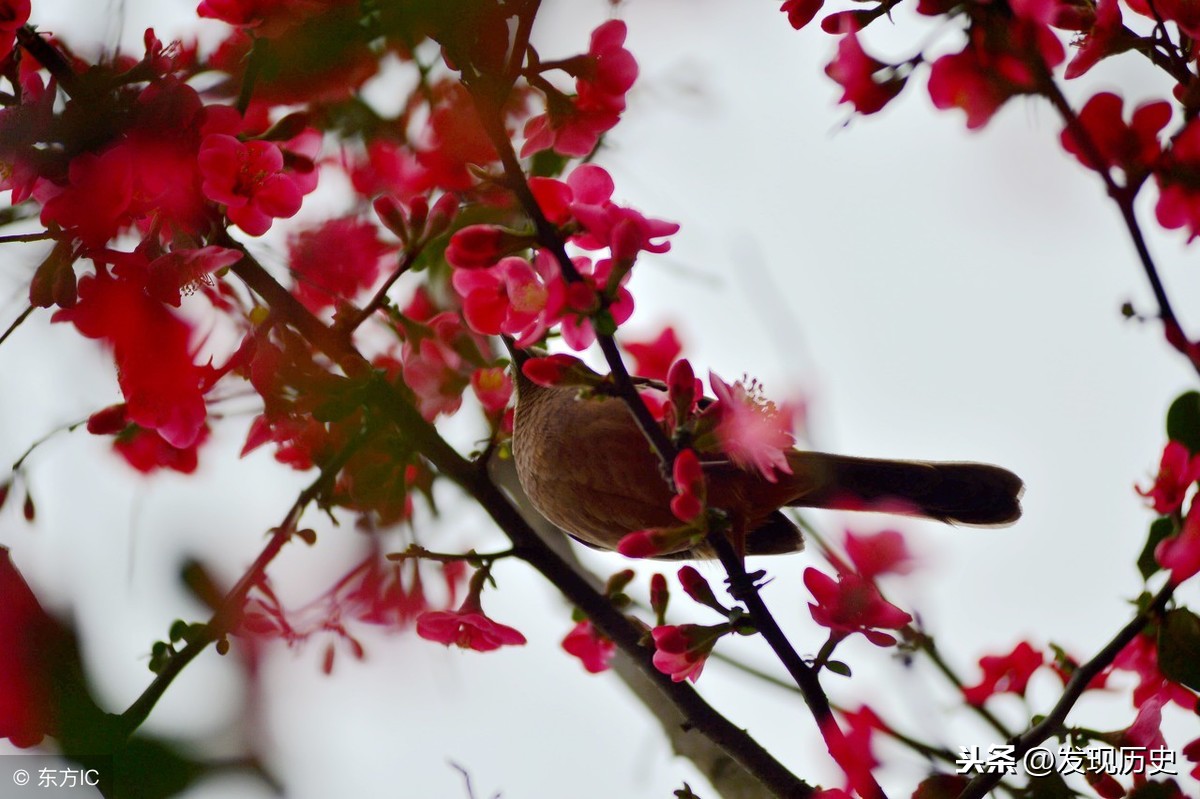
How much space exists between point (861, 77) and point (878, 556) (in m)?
0.86

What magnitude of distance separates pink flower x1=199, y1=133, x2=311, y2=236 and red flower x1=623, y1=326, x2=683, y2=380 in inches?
44.5

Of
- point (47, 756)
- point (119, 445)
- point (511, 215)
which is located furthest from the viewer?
point (511, 215)

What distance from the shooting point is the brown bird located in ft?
9.02

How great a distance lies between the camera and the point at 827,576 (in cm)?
176

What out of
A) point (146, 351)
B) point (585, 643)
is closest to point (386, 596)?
point (585, 643)

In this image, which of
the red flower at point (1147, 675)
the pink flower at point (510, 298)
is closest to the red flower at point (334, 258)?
the pink flower at point (510, 298)

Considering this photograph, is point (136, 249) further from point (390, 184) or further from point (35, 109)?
point (390, 184)

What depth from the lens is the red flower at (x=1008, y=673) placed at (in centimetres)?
224

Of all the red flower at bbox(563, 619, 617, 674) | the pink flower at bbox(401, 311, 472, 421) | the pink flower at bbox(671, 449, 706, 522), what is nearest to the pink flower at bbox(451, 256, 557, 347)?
the pink flower at bbox(671, 449, 706, 522)

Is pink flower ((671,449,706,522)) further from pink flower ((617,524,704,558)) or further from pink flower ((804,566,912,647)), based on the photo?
pink flower ((804,566,912,647))

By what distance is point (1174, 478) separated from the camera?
171 cm

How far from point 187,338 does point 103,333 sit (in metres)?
0.15

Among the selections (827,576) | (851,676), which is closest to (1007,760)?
(851,676)

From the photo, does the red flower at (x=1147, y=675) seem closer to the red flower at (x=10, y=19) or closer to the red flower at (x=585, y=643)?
the red flower at (x=585, y=643)
